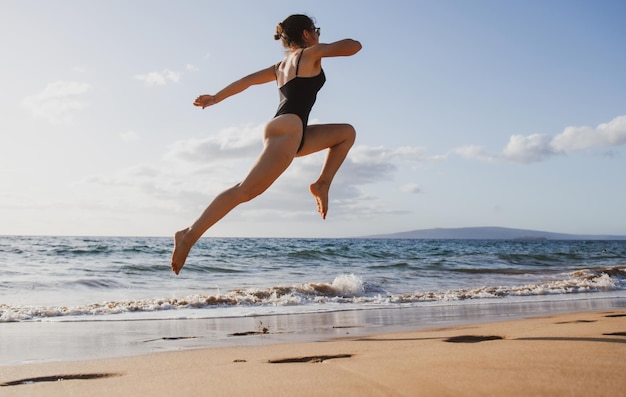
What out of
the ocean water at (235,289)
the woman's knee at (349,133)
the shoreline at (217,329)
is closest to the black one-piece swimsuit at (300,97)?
the woman's knee at (349,133)

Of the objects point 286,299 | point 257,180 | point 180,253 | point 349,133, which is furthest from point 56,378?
point 286,299

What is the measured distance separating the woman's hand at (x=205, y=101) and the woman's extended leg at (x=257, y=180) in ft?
2.63

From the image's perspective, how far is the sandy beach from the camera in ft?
7.03

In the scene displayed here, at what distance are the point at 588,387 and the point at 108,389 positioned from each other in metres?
1.98

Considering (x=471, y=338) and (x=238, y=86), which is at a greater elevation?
(x=238, y=86)

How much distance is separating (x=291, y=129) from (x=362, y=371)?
1669mm

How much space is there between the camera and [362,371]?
2543 millimetres

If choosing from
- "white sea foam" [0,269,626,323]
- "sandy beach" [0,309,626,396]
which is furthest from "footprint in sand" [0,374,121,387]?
"white sea foam" [0,269,626,323]

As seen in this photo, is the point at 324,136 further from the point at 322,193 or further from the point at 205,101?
the point at 205,101

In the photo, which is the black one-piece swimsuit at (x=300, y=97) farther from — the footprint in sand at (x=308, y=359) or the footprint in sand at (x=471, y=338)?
the footprint in sand at (x=471, y=338)

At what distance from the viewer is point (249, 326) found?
19.2 feet

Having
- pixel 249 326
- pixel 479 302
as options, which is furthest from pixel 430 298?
pixel 249 326

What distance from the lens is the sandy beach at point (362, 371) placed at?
214cm

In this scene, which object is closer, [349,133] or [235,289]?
[349,133]
